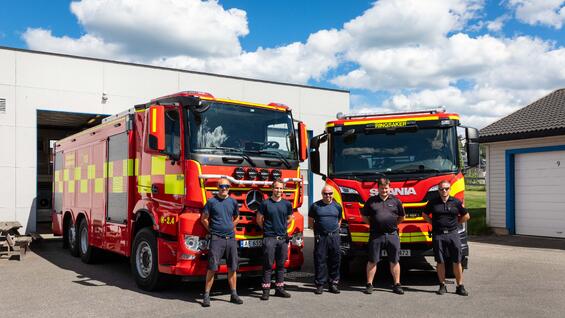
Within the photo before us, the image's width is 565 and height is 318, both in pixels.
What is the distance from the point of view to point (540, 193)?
1469cm

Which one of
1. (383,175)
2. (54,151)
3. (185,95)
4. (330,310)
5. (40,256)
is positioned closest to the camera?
(330,310)

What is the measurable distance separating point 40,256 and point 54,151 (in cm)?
280

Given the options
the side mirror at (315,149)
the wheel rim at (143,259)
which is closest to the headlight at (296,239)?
the side mirror at (315,149)

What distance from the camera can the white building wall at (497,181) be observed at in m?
15.7

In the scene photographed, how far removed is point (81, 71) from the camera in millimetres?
14727

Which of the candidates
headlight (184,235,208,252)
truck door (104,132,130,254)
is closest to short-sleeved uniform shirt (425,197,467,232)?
headlight (184,235,208,252)

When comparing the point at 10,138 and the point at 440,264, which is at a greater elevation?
the point at 10,138

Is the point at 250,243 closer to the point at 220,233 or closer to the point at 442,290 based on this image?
the point at 220,233

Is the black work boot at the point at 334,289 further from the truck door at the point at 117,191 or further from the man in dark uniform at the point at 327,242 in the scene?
the truck door at the point at 117,191

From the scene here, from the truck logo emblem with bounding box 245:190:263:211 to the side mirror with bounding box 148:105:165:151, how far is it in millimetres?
1348

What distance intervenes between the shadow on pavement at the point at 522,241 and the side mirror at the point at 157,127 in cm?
972

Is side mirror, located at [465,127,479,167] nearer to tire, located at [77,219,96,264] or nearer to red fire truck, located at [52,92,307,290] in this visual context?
red fire truck, located at [52,92,307,290]

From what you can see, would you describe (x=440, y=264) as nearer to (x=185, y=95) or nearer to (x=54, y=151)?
(x=185, y=95)

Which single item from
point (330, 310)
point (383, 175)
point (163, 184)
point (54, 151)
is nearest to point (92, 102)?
point (54, 151)
